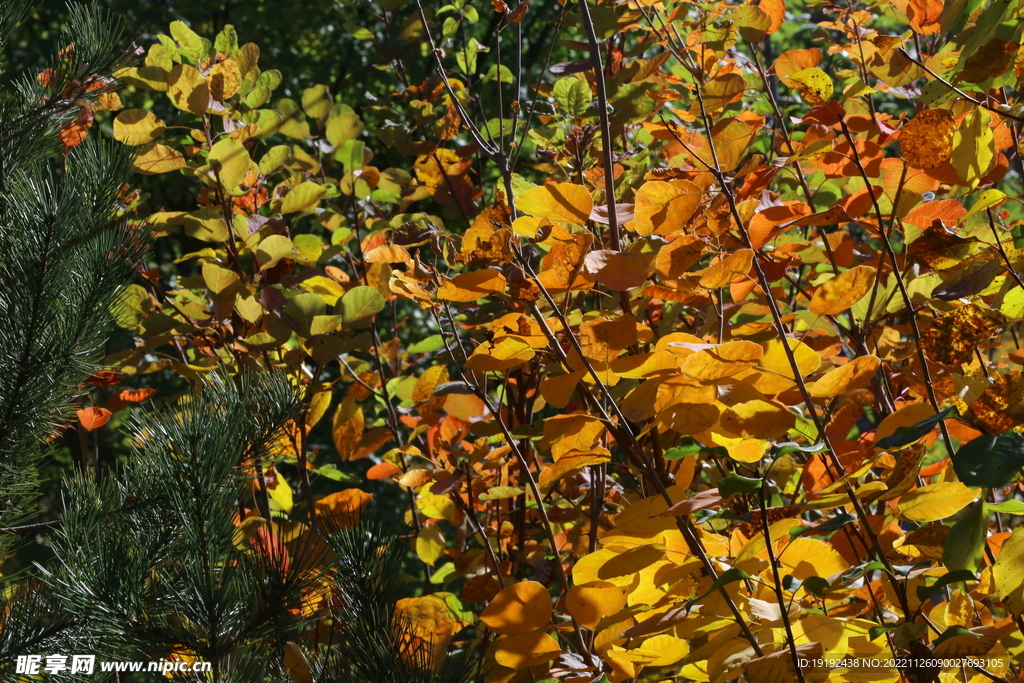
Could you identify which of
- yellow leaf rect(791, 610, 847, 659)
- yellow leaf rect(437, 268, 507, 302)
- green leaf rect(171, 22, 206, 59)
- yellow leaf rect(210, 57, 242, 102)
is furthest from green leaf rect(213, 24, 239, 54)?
yellow leaf rect(791, 610, 847, 659)

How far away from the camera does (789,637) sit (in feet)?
2.44

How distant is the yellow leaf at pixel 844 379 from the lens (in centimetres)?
84

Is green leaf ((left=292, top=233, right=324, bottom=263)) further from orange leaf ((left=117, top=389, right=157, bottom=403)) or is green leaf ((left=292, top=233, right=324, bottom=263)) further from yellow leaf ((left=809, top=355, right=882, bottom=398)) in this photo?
yellow leaf ((left=809, top=355, right=882, bottom=398))

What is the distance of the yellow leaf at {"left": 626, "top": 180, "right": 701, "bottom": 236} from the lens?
2.97ft

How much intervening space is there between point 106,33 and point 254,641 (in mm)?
1095

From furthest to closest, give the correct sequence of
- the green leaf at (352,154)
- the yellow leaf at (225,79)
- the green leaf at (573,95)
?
the green leaf at (352,154), the yellow leaf at (225,79), the green leaf at (573,95)

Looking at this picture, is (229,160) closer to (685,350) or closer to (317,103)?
(317,103)

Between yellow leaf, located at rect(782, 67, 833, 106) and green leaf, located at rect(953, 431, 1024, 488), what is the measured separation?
24.9 inches

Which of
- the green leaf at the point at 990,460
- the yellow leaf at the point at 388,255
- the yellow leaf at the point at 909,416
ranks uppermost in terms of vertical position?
the green leaf at the point at 990,460

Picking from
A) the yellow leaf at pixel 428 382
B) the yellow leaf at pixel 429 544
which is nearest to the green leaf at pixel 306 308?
the yellow leaf at pixel 428 382

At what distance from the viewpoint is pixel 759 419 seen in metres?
0.81

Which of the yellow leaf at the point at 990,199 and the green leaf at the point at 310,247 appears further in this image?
the green leaf at the point at 310,247

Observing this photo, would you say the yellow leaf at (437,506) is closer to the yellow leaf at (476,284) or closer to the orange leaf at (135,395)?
the yellow leaf at (476,284)

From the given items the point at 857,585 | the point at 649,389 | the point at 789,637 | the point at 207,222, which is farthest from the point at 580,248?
the point at 207,222
